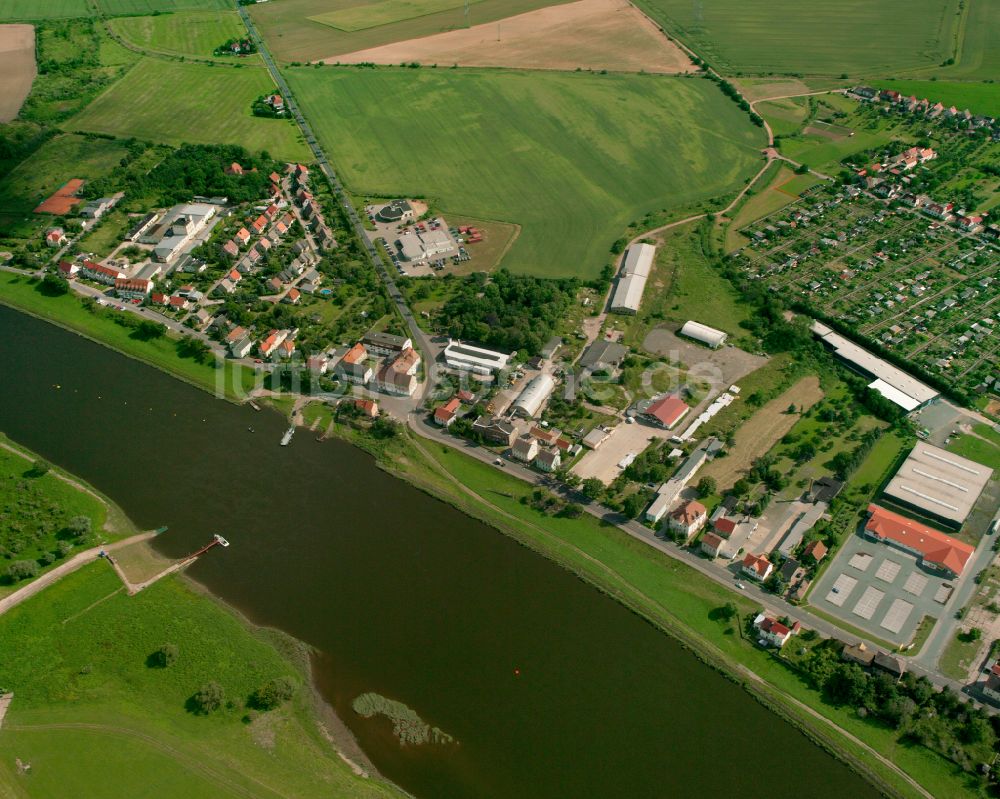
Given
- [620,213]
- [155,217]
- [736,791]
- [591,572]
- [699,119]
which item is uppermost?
[699,119]

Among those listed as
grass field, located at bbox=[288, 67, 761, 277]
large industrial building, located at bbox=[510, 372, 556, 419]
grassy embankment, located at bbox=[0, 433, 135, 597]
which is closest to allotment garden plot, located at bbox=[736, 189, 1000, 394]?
grass field, located at bbox=[288, 67, 761, 277]

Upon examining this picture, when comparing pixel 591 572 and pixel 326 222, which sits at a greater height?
pixel 326 222

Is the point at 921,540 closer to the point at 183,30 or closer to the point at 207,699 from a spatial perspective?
the point at 207,699

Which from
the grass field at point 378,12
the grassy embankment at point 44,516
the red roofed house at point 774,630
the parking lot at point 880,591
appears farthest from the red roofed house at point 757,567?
the grass field at point 378,12

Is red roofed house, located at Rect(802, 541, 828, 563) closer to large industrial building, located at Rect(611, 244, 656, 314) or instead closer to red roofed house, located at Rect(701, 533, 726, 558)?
red roofed house, located at Rect(701, 533, 726, 558)

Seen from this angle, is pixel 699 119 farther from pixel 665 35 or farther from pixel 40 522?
pixel 40 522

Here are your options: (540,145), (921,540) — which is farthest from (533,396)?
(540,145)

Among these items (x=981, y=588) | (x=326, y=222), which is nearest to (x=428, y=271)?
(x=326, y=222)
